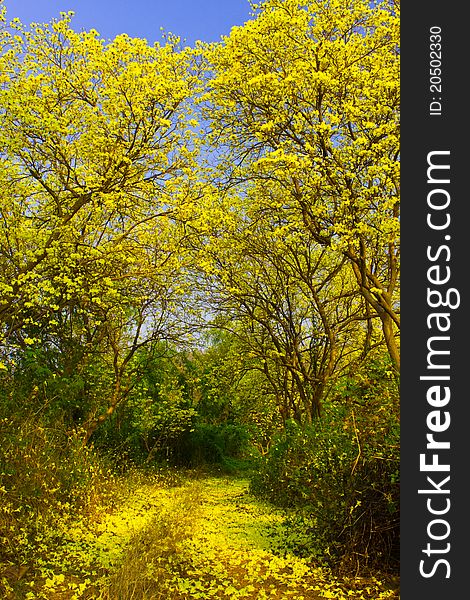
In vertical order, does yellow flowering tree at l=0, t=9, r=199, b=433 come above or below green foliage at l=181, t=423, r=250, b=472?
above

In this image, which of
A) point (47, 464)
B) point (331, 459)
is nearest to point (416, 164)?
point (331, 459)

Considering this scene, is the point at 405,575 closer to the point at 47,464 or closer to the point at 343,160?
the point at 47,464

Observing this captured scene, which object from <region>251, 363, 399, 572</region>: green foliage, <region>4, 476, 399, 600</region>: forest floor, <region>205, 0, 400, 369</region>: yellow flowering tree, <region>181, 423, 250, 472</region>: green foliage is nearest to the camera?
<region>4, 476, 399, 600</region>: forest floor

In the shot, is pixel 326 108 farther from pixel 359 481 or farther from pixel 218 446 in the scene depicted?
pixel 218 446

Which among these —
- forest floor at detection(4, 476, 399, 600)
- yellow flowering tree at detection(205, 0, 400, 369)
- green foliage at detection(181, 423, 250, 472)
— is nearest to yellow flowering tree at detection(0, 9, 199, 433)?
yellow flowering tree at detection(205, 0, 400, 369)

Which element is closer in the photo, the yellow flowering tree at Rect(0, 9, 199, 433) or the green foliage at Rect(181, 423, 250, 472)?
the yellow flowering tree at Rect(0, 9, 199, 433)

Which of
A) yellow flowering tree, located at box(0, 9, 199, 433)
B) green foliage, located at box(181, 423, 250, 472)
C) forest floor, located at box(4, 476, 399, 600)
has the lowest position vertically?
forest floor, located at box(4, 476, 399, 600)

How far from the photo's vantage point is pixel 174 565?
698cm

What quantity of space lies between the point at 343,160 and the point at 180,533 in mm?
6676

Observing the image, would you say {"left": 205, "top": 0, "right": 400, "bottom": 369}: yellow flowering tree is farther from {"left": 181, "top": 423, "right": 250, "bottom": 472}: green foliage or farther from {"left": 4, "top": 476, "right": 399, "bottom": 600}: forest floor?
{"left": 181, "top": 423, "right": 250, "bottom": 472}: green foliage

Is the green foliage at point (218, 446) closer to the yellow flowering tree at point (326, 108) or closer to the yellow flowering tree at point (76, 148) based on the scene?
the yellow flowering tree at point (76, 148)

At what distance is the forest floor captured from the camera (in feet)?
20.2

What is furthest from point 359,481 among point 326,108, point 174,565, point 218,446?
point 218,446

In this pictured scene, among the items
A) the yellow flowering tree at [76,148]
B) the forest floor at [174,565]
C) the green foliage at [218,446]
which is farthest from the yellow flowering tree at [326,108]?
the green foliage at [218,446]
